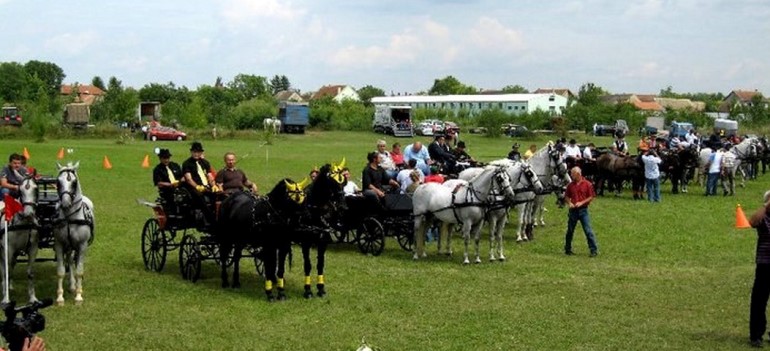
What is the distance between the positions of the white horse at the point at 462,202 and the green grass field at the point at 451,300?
726mm

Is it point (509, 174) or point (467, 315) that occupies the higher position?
point (509, 174)

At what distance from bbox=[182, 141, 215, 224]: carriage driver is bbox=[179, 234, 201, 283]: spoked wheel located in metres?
0.62

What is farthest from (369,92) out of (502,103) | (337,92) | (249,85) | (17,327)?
(17,327)

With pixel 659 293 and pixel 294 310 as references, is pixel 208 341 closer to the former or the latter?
pixel 294 310

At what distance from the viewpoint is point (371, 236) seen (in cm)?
1656

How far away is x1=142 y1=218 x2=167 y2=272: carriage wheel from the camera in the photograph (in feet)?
48.9

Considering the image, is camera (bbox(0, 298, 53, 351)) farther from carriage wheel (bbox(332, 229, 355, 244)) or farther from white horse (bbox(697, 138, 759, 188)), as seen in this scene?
white horse (bbox(697, 138, 759, 188))

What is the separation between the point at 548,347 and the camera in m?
10.0

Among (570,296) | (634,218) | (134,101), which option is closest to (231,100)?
(134,101)

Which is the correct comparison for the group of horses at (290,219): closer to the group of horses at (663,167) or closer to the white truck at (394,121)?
the group of horses at (663,167)

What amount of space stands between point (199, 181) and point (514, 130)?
58244 mm

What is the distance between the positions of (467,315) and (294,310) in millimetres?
2434

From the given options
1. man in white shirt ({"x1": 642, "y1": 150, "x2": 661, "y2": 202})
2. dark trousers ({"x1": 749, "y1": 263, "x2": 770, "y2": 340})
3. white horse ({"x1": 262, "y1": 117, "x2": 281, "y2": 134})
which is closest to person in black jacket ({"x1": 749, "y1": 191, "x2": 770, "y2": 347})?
dark trousers ({"x1": 749, "y1": 263, "x2": 770, "y2": 340})

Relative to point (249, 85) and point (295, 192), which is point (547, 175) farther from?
point (249, 85)
